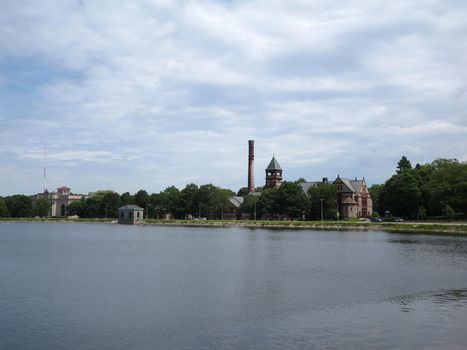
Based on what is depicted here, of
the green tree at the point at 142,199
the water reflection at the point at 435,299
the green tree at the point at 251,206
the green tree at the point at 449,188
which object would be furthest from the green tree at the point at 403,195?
the water reflection at the point at 435,299

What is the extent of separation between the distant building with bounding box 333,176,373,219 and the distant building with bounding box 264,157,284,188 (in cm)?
2980

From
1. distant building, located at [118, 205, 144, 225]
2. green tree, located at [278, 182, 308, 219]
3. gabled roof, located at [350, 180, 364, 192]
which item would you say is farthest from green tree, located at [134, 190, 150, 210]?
gabled roof, located at [350, 180, 364, 192]

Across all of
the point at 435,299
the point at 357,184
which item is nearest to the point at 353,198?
the point at 357,184

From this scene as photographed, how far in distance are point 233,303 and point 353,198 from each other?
13694 cm

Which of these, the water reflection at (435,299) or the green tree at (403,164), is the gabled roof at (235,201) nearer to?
the green tree at (403,164)

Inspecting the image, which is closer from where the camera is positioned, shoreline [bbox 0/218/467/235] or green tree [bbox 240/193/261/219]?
shoreline [bbox 0/218/467/235]

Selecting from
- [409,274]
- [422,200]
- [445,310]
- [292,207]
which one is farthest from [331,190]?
[445,310]

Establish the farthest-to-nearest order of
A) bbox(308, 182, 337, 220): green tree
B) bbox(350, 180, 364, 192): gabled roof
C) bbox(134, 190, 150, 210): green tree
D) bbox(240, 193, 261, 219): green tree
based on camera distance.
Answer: bbox(134, 190, 150, 210): green tree, bbox(350, 180, 364, 192): gabled roof, bbox(240, 193, 261, 219): green tree, bbox(308, 182, 337, 220): green tree

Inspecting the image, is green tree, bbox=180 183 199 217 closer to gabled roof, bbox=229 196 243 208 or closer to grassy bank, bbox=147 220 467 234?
grassy bank, bbox=147 220 467 234

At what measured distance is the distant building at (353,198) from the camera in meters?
156

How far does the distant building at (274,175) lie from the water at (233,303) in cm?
13877

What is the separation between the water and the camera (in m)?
19.3

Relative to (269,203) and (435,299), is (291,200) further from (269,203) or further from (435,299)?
(435,299)

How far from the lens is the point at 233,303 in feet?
85.1
